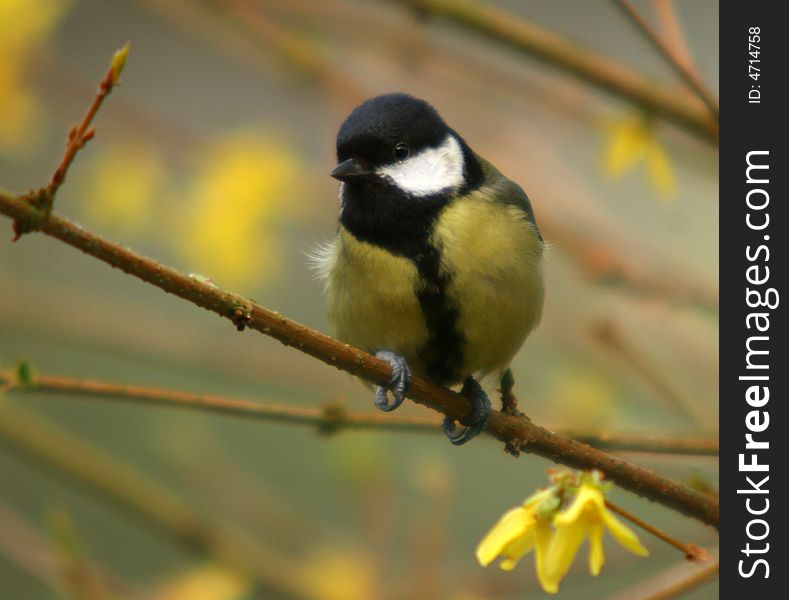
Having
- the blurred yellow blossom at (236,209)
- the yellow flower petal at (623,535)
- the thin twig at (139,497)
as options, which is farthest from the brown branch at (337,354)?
the blurred yellow blossom at (236,209)

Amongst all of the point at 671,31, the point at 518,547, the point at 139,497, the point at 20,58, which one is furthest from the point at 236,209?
the point at 518,547

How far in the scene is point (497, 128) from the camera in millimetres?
2721

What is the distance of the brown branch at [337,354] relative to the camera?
3.87 ft

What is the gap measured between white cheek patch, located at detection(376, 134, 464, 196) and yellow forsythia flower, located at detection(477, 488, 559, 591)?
819 millimetres

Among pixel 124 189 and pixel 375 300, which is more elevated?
pixel 124 189

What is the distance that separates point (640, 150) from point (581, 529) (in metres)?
0.93

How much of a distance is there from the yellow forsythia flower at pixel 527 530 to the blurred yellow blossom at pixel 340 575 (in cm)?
105

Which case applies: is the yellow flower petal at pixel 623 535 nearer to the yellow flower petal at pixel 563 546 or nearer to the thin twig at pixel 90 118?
the yellow flower petal at pixel 563 546

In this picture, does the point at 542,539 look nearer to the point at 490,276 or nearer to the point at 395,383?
the point at 395,383

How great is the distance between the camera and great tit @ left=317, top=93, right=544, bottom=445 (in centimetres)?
189

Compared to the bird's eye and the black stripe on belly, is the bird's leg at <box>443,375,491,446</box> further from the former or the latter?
the bird's eye

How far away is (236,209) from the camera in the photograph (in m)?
2.80

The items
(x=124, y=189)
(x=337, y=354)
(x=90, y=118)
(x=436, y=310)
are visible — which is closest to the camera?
(x=90, y=118)
